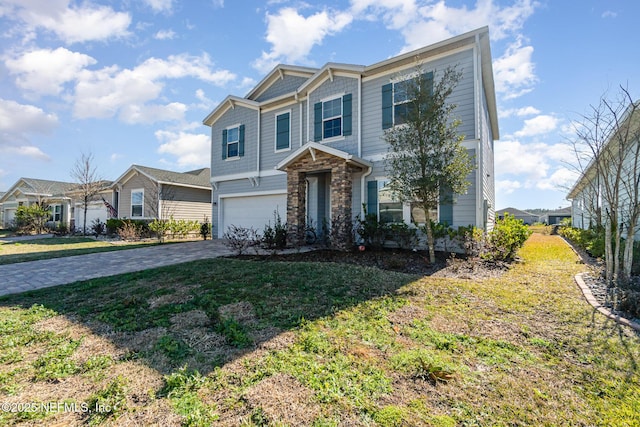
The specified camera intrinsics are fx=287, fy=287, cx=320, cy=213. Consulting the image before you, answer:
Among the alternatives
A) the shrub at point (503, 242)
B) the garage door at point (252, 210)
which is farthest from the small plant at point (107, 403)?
the garage door at point (252, 210)

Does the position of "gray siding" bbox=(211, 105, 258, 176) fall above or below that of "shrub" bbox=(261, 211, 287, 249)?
above

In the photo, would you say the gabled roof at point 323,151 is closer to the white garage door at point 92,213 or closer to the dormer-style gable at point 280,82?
the dormer-style gable at point 280,82

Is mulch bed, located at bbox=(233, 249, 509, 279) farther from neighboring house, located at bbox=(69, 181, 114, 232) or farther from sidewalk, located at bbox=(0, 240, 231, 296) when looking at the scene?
neighboring house, located at bbox=(69, 181, 114, 232)

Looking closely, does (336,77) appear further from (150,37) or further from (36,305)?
(36,305)

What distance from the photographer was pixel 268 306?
418cm

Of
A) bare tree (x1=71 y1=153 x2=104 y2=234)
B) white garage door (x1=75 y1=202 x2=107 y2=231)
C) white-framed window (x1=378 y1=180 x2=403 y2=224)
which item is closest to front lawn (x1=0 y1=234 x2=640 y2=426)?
white-framed window (x1=378 y1=180 x2=403 y2=224)

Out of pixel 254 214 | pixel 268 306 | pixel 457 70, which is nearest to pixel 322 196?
pixel 254 214

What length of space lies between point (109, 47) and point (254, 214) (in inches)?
331

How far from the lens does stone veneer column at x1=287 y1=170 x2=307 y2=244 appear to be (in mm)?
10727

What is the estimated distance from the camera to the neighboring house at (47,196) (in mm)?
25922

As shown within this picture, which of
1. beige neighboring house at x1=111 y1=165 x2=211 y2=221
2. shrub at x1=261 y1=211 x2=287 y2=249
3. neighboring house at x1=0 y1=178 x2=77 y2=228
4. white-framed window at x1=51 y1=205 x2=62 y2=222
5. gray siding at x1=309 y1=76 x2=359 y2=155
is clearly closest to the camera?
shrub at x1=261 y1=211 x2=287 y2=249

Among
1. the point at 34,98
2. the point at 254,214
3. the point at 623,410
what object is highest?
the point at 34,98

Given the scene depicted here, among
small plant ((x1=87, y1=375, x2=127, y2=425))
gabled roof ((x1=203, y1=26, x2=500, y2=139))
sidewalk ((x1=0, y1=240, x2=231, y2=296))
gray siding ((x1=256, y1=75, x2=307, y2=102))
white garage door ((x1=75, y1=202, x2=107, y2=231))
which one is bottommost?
small plant ((x1=87, y1=375, x2=127, y2=425))

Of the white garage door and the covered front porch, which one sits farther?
the white garage door
